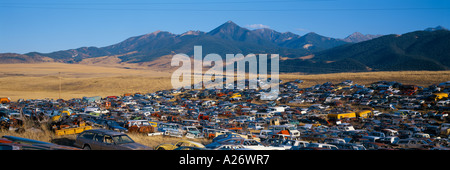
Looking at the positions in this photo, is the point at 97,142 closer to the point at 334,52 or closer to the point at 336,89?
the point at 336,89

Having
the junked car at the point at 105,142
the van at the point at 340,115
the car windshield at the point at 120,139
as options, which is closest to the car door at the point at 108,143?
the junked car at the point at 105,142

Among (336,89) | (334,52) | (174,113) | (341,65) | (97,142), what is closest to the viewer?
(97,142)

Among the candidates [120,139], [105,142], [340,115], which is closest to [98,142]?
[105,142]

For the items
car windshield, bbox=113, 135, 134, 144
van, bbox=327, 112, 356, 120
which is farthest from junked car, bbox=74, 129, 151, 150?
van, bbox=327, 112, 356, 120

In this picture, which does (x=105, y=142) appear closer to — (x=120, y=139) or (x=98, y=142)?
(x=98, y=142)

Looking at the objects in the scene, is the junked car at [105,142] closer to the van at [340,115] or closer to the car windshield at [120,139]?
the car windshield at [120,139]

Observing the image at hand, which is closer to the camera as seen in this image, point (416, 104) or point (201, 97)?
point (416, 104)
